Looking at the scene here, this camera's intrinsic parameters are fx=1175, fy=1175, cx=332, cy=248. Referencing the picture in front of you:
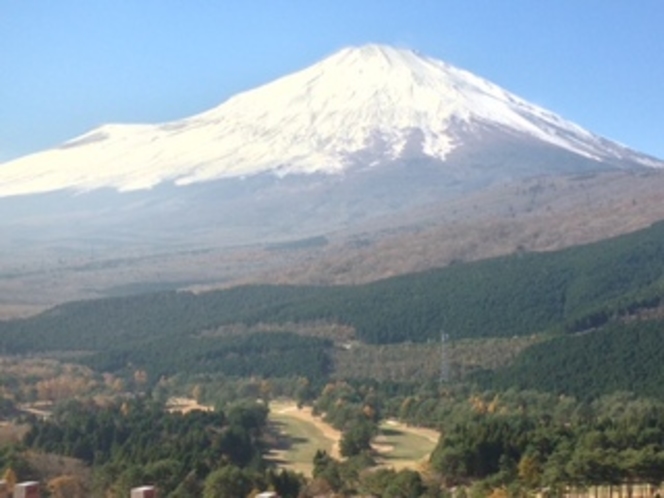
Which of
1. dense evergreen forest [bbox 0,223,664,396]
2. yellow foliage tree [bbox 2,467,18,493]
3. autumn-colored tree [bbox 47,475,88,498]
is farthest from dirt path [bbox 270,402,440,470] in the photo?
yellow foliage tree [bbox 2,467,18,493]

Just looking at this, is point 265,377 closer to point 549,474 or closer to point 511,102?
point 549,474

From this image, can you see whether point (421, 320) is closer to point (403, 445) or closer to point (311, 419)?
point (311, 419)

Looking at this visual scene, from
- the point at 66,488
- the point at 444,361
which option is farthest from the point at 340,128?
the point at 66,488

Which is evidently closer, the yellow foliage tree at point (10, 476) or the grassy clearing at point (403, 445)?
the yellow foliage tree at point (10, 476)

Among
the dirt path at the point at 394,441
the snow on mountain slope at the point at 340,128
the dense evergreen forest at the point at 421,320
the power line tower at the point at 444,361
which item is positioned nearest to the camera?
the dirt path at the point at 394,441

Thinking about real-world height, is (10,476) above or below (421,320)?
below

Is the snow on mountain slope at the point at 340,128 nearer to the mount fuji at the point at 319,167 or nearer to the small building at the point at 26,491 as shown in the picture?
the mount fuji at the point at 319,167

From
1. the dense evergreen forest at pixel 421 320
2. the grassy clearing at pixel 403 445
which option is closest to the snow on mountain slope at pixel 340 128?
the dense evergreen forest at pixel 421 320
